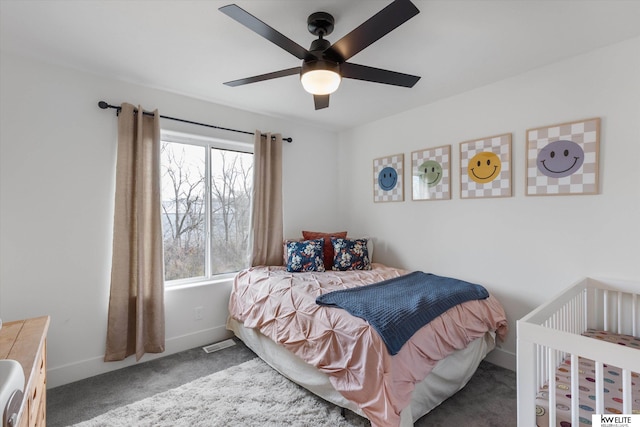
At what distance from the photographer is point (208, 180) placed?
306 centimetres

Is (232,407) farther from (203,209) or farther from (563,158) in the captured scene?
(563,158)

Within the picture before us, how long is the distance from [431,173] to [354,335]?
195 centimetres

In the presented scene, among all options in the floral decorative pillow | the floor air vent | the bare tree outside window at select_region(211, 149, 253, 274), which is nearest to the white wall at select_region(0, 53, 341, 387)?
the floor air vent

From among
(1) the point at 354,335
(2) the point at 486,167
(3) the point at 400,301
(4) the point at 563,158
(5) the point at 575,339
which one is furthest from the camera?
(2) the point at 486,167

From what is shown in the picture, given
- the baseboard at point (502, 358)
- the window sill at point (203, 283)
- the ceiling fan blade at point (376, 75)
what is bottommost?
the baseboard at point (502, 358)

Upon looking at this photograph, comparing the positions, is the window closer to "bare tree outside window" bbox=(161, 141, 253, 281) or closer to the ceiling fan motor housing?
"bare tree outside window" bbox=(161, 141, 253, 281)

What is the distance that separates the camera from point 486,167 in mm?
2586

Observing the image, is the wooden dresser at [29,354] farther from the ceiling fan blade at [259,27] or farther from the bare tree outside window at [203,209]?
the ceiling fan blade at [259,27]

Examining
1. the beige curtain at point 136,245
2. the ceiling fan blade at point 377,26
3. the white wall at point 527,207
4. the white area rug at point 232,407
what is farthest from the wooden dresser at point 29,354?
the white wall at point 527,207

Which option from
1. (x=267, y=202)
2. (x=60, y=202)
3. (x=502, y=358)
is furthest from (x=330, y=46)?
(x=502, y=358)

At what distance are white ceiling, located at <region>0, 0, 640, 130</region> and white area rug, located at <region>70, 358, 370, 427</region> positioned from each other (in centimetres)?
239

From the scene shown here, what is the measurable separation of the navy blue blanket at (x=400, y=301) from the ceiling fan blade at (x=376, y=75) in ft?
4.63

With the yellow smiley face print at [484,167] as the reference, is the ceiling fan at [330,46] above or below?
above

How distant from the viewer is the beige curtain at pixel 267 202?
10.5 feet
